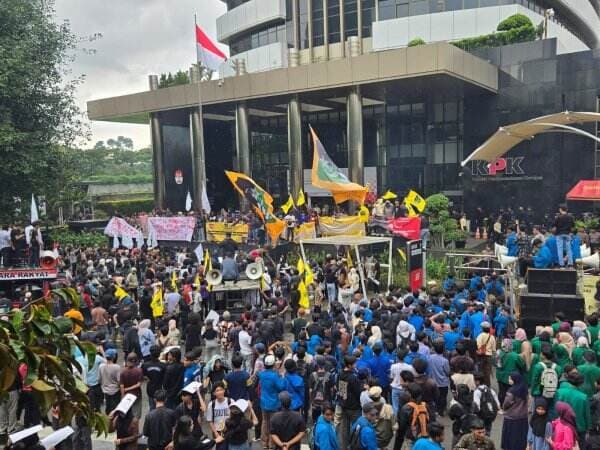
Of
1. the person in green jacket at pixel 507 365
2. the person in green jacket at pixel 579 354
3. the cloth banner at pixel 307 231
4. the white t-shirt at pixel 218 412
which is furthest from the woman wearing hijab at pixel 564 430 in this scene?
the cloth banner at pixel 307 231

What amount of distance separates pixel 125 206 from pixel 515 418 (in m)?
44.1

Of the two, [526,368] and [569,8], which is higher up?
[569,8]

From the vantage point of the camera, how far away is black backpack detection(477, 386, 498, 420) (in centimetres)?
675

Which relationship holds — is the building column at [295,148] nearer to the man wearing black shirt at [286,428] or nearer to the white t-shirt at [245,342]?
the white t-shirt at [245,342]

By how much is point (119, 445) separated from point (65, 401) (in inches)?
176

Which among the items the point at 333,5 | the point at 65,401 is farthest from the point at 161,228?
the point at 333,5

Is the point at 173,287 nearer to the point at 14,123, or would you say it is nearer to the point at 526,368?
the point at 526,368

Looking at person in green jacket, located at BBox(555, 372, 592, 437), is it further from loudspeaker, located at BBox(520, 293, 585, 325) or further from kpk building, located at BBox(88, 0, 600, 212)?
kpk building, located at BBox(88, 0, 600, 212)

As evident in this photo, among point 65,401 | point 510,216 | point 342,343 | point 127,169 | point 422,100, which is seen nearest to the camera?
point 65,401

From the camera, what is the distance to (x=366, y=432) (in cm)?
599

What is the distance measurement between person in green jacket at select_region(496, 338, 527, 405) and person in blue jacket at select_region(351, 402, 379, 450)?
293cm

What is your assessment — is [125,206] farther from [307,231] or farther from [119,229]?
[307,231]

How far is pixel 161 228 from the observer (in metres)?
22.5

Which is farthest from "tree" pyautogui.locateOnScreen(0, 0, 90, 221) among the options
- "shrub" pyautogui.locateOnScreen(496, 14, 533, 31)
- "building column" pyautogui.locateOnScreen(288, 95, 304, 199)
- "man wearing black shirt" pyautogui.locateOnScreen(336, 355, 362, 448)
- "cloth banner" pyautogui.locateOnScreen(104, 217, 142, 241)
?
"shrub" pyautogui.locateOnScreen(496, 14, 533, 31)
